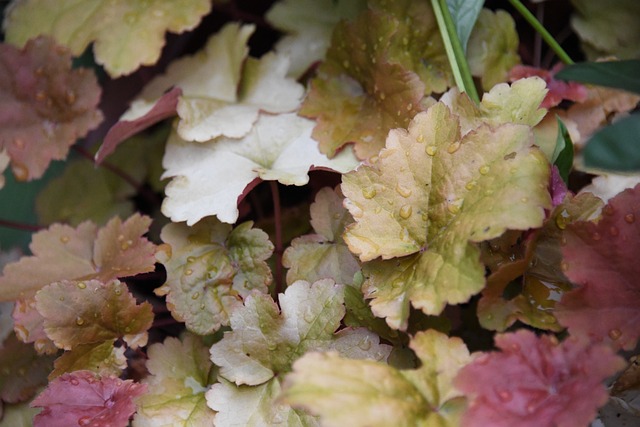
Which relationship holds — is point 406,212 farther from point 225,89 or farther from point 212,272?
point 225,89

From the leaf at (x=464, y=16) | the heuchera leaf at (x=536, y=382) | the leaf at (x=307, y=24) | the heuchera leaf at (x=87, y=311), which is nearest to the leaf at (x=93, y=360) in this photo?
the heuchera leaf at (x=87, y=311)

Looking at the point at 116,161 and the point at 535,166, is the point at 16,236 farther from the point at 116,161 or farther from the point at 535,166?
the point at 535,166

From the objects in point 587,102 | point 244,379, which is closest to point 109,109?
point 244,379

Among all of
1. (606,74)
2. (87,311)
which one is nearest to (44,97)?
(87,311)

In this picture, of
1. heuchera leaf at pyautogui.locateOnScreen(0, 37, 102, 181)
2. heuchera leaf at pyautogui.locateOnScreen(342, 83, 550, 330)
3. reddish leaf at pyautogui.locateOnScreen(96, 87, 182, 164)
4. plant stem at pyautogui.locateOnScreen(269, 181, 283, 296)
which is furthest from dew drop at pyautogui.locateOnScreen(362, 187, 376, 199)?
heuchera leaf at pyautogui.locateOnScreen(0, 37, 102, 181)

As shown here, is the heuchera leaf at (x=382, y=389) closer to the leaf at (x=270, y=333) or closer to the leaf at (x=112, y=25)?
the leaf at (x=270, y=333)

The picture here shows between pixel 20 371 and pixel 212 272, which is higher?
pixel 212 272

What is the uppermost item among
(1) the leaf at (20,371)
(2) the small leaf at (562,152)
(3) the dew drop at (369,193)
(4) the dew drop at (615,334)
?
(3) the dew drop at (369,193)

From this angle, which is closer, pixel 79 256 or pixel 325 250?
pixel 325 250
